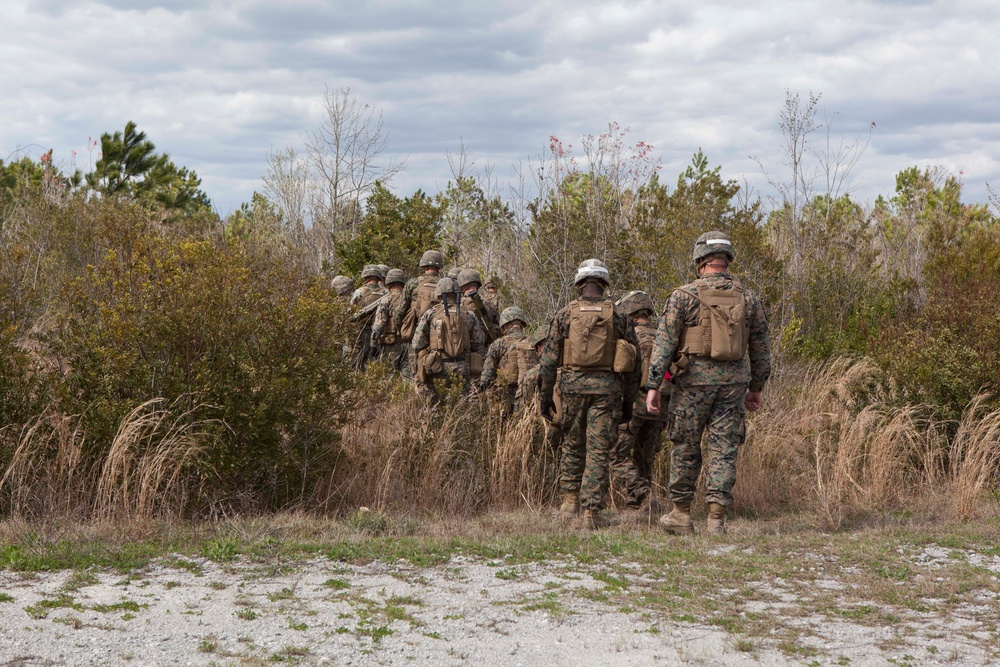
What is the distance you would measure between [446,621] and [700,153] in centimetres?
1702

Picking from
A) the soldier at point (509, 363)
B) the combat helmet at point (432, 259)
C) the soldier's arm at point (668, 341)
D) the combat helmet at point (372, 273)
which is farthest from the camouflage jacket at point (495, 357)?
the combat helmet at point (372, 273)

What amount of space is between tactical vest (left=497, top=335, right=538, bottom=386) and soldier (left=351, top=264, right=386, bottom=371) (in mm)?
3420

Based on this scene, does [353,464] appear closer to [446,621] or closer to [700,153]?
[446,621]

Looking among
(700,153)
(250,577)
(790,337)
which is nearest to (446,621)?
(250,577)

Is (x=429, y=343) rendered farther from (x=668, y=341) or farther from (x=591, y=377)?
(x=668, y=341)

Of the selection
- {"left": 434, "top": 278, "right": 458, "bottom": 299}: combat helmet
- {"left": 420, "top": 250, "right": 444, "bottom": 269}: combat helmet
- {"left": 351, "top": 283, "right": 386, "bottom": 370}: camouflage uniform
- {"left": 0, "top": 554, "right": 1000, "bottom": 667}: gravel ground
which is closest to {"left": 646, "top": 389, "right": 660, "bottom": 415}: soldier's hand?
{"left": 0, "top": 554, "right": 1000, "bottom": 667}: gravel ground

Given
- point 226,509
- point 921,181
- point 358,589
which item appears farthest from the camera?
point 921,181

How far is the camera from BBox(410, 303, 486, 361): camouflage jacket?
10.3 m

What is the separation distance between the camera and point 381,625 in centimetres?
484

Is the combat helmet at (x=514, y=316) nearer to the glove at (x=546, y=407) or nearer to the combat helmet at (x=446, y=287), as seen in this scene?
the combat helmet at (x=446, y=287)

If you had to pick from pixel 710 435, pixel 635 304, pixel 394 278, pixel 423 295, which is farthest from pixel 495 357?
pixel 394 278

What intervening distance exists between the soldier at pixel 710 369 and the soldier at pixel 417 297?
4.85m

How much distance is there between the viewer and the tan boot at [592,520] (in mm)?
7355

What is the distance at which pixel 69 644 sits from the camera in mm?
4465
